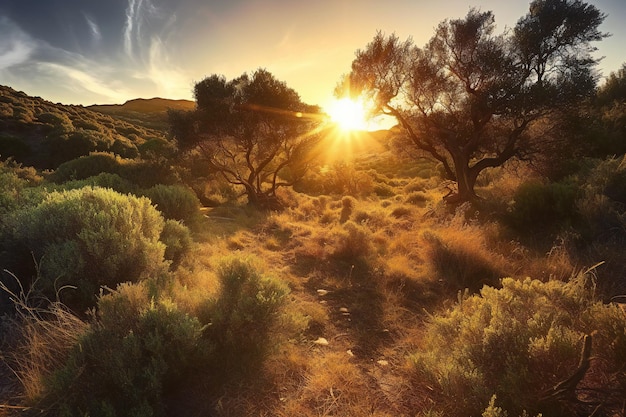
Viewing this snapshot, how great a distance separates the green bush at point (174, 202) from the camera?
1130 cm

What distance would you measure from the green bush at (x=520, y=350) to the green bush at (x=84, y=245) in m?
4.68

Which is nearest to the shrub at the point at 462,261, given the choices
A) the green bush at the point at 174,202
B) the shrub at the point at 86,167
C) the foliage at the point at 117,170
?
the green bush at the point at 174,202

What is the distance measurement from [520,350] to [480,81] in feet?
45.3

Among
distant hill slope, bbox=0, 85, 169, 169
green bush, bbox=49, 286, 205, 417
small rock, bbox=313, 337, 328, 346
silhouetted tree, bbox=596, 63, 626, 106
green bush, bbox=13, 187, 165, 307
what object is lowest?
small rock, bbox=313, 337, 328, 346

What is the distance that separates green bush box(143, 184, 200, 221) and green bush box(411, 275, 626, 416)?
9797 mm

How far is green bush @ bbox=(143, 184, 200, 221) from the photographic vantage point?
1130 centimetres

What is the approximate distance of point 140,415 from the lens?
3000 mm

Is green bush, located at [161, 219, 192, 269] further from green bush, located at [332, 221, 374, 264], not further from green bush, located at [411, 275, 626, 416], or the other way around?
green bush, located at [411, 275, 626, 416]

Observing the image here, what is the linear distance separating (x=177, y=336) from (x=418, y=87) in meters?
15.3

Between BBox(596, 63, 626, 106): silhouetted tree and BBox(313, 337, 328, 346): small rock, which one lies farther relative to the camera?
BBox(596, 63, 626, 106): silhouetted tree

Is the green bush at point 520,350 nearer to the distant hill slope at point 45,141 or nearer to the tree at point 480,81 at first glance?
the tree at point 480,81

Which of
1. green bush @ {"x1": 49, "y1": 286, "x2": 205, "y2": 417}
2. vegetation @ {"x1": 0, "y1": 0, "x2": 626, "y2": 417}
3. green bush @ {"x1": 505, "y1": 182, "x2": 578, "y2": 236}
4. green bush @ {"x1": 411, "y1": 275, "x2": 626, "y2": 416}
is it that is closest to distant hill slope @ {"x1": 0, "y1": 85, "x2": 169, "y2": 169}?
vegetation @ {"x1": 0, "y1": 0, "x2": 626, "y2": 417}

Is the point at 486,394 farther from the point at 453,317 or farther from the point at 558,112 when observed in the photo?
the point at 558,112

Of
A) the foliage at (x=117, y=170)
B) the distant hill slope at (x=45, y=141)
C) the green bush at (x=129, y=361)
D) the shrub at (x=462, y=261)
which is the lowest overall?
the shrub at (x=462, y=261)
